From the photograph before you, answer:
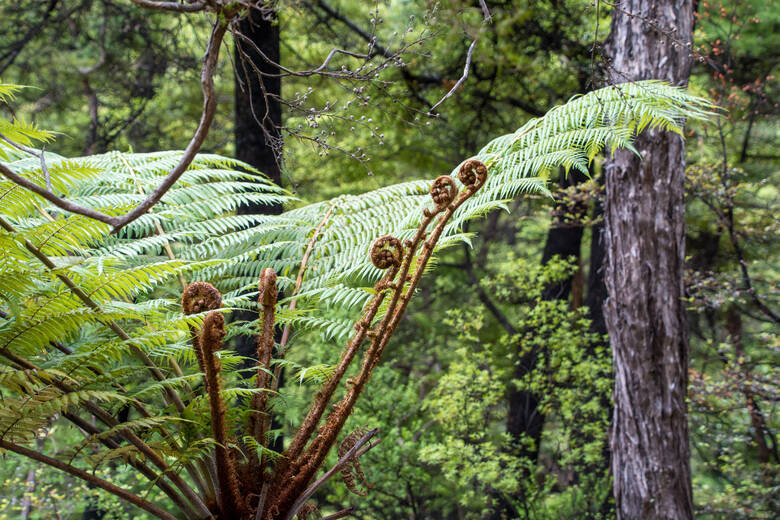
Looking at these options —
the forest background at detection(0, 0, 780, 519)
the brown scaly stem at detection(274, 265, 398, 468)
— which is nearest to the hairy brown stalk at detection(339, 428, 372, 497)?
the brown scaly stem at detection(274, 265, 398, 468)

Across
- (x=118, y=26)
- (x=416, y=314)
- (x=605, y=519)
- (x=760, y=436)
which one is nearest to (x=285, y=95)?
(x=118, y=26)

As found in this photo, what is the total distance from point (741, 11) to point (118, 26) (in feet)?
17.2

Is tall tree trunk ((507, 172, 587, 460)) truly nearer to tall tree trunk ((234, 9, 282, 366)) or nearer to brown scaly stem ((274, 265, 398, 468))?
tall tree trunk ((234, 9, 282, 366))

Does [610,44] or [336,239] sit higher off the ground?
[610,44]

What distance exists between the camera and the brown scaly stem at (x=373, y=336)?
1.03 m

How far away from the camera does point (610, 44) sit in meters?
2.79

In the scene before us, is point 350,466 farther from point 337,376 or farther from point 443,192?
point 443,192

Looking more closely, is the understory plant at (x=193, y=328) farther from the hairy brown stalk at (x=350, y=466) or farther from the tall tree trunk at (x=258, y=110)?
the tall tree trunk at (x=258, y=110)

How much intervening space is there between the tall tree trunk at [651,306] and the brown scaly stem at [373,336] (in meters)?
1.78

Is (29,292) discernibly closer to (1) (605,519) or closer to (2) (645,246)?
(2) (645,246)

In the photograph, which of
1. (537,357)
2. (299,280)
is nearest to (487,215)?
(537,357)

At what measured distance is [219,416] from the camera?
100cm

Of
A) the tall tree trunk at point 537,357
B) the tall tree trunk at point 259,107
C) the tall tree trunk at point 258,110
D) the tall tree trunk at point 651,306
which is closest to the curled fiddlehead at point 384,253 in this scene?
the tall tree trunk at point 258,110

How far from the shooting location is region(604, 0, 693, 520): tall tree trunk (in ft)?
8.20
